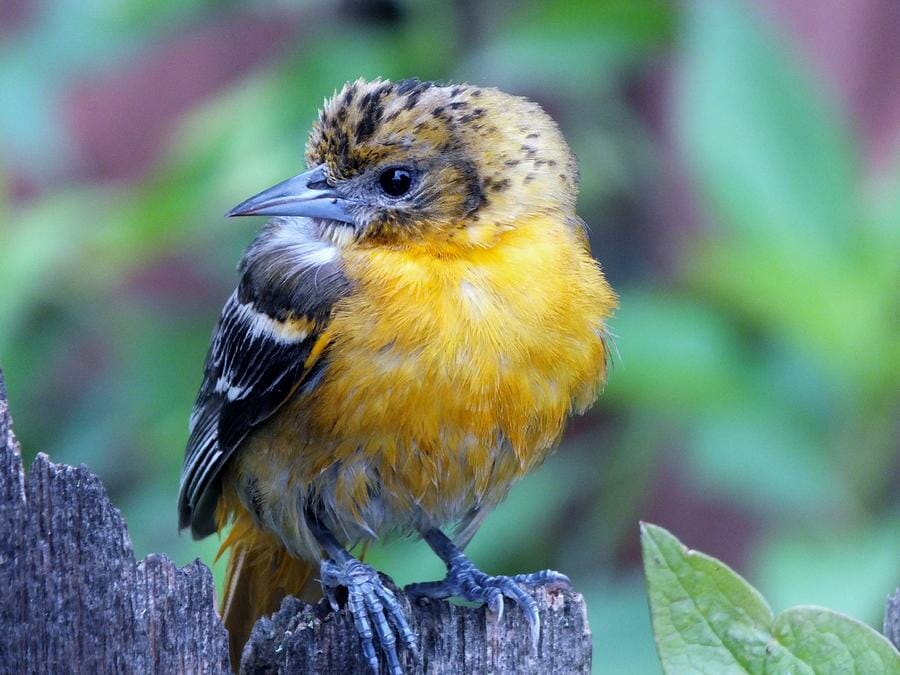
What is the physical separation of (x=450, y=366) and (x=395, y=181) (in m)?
0.47

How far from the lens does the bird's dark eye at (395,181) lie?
281 centimetres

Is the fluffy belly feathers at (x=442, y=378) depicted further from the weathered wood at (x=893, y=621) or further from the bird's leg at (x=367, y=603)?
the weathered wood at (x=893, y=621)

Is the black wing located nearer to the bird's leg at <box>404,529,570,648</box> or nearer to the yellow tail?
the yellow tail

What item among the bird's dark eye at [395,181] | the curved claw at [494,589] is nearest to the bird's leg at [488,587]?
the curved claw at [494,589]

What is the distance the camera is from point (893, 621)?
1.82 meters

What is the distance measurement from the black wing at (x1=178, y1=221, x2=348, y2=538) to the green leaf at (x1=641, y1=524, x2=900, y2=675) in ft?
3.93

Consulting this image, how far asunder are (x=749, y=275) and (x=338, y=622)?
1854 mm

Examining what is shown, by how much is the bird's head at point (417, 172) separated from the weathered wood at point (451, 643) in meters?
0.97

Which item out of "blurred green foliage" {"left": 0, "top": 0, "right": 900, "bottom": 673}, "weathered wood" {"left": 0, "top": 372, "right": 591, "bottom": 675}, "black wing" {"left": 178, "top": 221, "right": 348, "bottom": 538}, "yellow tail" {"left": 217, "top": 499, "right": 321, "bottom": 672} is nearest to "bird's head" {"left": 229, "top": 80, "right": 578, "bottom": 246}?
"black wing" {"left": 178, "top": 221, "right": 348, "bottom": 538}

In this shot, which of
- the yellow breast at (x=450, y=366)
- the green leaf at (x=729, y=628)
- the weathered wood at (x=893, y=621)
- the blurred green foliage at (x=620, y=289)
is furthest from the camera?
the blurred green foliage at (x=620, y=289)

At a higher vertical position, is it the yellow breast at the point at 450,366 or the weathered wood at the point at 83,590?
the yellow breast at the point at 450,366

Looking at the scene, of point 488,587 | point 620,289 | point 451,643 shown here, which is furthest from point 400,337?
point 620,289

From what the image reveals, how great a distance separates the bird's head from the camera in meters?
2.78

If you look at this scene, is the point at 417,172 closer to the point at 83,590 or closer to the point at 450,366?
the point at 450,366
